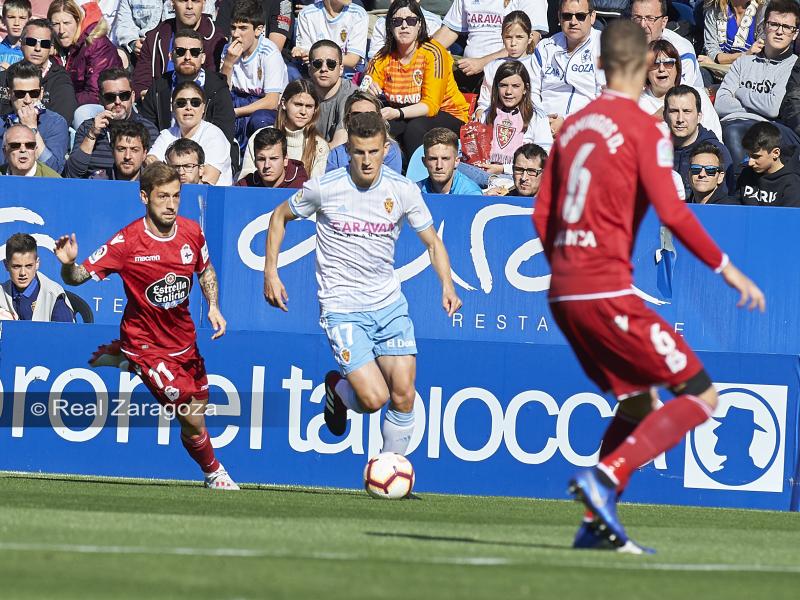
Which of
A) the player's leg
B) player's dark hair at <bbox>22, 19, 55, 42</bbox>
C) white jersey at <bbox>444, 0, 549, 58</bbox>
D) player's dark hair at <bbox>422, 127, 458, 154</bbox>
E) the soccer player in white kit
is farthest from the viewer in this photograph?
white jersey at <bbox>444, 0, 549, 58</bbox>

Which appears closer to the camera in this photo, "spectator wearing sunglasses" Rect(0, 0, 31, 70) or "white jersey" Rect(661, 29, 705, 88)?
"white jersey" Rect(661, 29, 705, 88)

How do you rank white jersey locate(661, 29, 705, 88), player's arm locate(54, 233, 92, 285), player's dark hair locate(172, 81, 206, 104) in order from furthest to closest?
1. white jersey locate(661, 29, 705, 88)
2. player's dark hair locate(172, 81, 206, 104)
3. player's arm locate(54, 233, 92, 285)

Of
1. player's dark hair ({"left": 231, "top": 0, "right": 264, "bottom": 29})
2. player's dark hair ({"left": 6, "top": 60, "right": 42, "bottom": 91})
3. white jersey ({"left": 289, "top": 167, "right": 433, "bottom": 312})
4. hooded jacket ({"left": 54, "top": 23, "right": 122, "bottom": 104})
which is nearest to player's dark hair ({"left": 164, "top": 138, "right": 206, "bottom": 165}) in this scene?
player's dark hair ({"left": 6, "top": 60, "right": 42, "bottom": 91})

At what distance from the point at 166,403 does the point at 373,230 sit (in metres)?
2.04

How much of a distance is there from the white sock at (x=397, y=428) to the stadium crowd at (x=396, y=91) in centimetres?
339

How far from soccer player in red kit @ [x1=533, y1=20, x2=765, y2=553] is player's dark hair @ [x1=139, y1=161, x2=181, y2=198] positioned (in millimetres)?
4578

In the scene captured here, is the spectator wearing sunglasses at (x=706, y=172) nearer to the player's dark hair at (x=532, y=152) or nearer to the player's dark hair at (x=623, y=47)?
the player's dark hair at (x=532, y=152)

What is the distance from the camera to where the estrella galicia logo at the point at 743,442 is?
12.0 meters

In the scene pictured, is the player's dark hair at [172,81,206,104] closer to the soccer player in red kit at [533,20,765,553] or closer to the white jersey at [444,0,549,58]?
the white jersey at [444,0,549,58]

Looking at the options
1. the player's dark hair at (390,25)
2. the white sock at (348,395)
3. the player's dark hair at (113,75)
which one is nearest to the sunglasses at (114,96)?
the player's dark hair at (113,75)

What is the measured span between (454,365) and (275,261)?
2.30 metres

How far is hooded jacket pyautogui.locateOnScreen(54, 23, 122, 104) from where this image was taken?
663 inches

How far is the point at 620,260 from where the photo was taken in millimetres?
6625

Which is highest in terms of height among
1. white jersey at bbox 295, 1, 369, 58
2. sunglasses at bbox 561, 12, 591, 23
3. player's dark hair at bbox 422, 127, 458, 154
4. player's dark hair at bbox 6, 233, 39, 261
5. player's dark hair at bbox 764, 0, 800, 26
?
player's dark hair at bbox 764, 0, 800, 26
